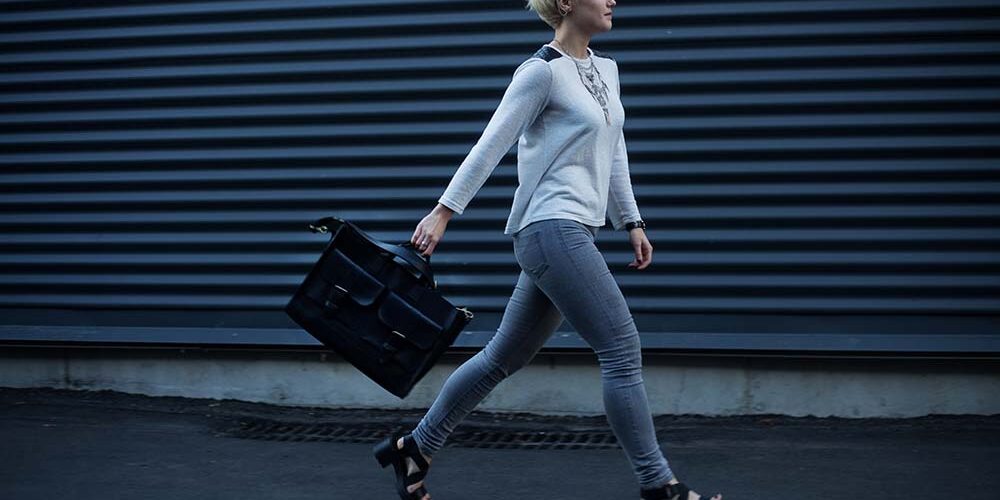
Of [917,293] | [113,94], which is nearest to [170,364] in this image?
[113,94]

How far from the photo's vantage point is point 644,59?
213 inches

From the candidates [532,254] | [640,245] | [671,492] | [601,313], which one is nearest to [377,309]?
[532,254]

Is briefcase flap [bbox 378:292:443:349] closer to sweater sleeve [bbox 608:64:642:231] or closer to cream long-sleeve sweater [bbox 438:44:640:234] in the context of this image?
cream long-sleeve sweater [bbox 438:44:640:234]

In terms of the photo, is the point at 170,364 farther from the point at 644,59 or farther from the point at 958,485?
the point at 958,485

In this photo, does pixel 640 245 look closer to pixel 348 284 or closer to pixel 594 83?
pixel 594 83

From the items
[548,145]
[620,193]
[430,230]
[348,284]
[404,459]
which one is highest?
[548,145]

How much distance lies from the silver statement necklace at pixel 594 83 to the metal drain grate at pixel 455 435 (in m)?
1.87

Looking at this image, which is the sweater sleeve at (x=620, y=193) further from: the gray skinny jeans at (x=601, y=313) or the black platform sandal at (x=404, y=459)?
the black platform sandal at (x=404, y=459)

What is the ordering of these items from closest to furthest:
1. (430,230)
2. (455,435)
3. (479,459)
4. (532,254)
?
1. (430,230)
2. (532,254)
3. (479,459)
4. (455,435)

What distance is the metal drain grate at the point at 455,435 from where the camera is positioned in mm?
5094

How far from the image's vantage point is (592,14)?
361cm

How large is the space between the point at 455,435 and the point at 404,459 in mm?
1391

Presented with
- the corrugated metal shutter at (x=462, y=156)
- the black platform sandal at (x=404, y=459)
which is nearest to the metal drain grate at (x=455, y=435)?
the corrugated metal shutter at (x=462, y=156)

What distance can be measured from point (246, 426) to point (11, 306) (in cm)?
156
